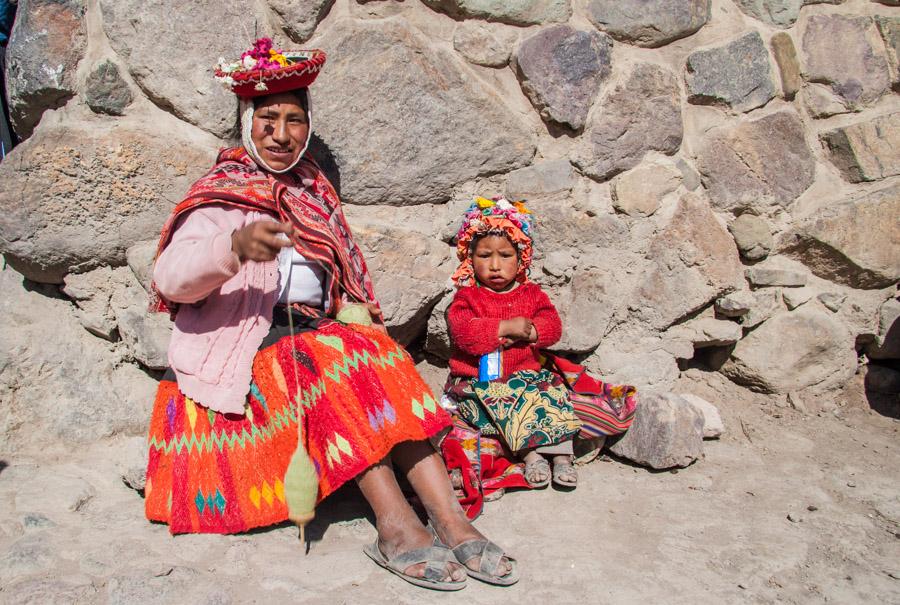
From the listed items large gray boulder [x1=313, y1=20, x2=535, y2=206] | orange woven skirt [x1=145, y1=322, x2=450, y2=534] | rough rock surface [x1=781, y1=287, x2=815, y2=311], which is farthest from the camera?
rough rock surface [x1=781, y1=287, x2=815, y2=311]

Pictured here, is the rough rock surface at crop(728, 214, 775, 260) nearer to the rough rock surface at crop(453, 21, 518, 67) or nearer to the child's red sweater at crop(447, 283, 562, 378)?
the child's red sweater at crop(447, 283, 562, 378)

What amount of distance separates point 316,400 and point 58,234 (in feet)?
4.39

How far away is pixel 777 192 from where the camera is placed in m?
3.57

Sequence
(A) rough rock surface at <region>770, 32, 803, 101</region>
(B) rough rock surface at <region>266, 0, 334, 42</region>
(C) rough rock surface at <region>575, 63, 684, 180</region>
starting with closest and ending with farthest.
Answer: (B) rough rock surface at <region>266, 0, 334, 42</region>, (C) rough rock surface at <region>575, 63, 684, 180</region>, (A) rough rock surface at <region>770, 32, 803, 101</region>

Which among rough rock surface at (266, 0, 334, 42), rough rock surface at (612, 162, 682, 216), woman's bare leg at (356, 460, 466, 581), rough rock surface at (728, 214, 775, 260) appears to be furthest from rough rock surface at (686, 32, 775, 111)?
woman's bare leg at (356, 460, 466, 581)

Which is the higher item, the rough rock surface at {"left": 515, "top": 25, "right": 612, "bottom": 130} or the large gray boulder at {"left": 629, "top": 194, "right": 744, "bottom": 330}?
the rough rock surface at {"left": 515, "top": 25, "right": 612, "bottom": 130}

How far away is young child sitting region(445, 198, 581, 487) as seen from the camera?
310 centimetres

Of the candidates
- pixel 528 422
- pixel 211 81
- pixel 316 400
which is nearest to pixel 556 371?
pixel 528 422

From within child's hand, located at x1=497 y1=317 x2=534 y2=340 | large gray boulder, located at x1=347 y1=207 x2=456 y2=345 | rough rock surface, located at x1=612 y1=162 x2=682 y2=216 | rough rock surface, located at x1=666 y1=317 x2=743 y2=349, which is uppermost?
rough rock surface, located at x1=612 y1=162 x2=682 y2=216

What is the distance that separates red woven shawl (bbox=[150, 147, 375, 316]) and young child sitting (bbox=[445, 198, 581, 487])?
48cm

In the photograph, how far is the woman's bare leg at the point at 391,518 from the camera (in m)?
2.43

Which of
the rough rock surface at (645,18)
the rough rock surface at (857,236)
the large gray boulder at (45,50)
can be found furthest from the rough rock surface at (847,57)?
the large gray boulder at (45,50)

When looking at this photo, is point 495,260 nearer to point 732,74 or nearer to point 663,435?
point 663,435

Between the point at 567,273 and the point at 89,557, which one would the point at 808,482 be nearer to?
the point at 567,273
